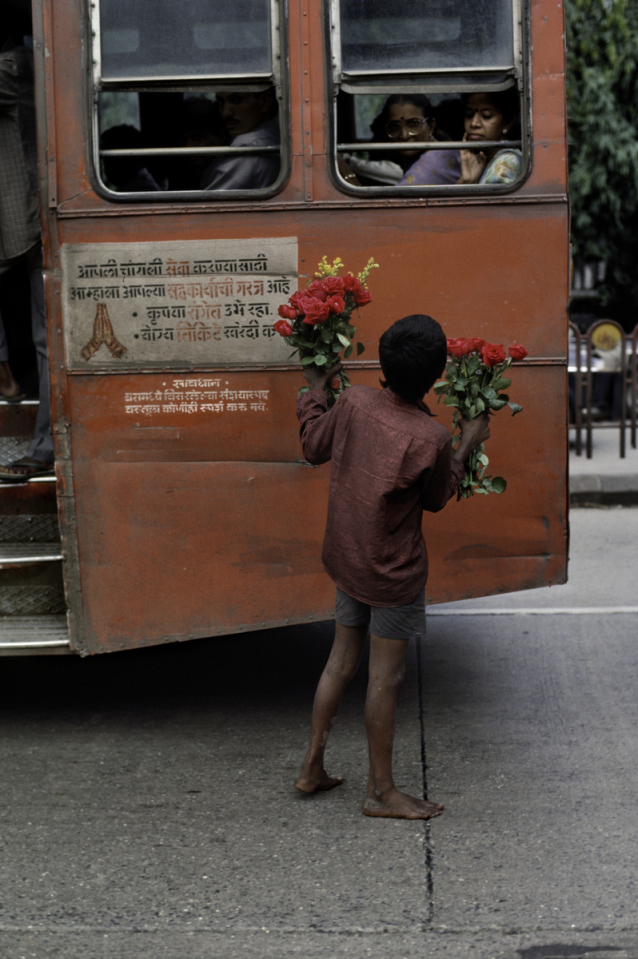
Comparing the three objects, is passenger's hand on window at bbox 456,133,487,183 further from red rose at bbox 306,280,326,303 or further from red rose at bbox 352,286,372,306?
red rose at bbox 306,280,326,303

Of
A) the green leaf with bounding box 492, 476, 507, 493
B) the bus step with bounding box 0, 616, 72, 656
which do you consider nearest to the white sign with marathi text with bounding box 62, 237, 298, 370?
the green leaf with bounding box 492, 476, 507, 493

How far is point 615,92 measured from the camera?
18.0 metres

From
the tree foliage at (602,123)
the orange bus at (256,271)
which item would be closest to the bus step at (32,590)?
the orange bus at (256,271)

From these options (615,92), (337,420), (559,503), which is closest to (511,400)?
(559,503)

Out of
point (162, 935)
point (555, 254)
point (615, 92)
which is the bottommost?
point (162, 935)

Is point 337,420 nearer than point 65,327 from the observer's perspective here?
Yes

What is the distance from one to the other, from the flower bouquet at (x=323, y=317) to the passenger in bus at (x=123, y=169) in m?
0.88

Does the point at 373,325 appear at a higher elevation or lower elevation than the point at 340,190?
lower

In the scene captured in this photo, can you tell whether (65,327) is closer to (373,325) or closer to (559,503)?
(373,325)

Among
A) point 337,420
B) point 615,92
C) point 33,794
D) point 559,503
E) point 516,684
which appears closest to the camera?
point 337,420

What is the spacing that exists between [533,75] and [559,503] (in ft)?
5.38

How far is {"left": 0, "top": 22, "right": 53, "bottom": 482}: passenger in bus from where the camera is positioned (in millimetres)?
4773

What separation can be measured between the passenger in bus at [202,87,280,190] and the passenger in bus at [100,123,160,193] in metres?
0.24

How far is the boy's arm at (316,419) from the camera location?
12.1 ft
